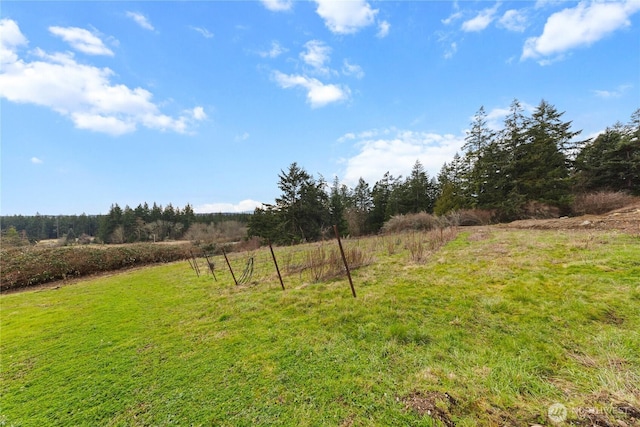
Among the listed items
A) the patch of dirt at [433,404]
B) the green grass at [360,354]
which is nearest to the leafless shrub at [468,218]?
the green grass at [360,354]

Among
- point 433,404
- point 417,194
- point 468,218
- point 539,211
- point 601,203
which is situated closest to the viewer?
point 433,404

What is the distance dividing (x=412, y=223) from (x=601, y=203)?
12.7 m

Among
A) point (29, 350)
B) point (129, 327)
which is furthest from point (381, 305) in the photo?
point (29, 350)

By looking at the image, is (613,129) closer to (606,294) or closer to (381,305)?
(606,294)

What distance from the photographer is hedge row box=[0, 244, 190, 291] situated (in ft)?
41.5

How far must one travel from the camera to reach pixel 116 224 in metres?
44.5

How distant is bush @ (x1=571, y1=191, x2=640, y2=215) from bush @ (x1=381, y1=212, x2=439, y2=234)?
1015cm

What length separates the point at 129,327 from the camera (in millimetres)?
4875

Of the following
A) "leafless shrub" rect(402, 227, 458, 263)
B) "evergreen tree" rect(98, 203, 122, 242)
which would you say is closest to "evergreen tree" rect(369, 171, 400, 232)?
"leafless shrub" rect(402, 227, 458, 263)

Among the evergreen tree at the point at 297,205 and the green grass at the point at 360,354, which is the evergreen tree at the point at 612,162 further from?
the evergreen tree at the point at 297,205

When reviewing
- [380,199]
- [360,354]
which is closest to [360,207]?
[380,199]

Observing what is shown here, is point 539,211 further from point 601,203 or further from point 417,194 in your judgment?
point 417,194

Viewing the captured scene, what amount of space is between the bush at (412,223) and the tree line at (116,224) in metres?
36.4

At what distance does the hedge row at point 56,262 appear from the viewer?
12.7 metres
